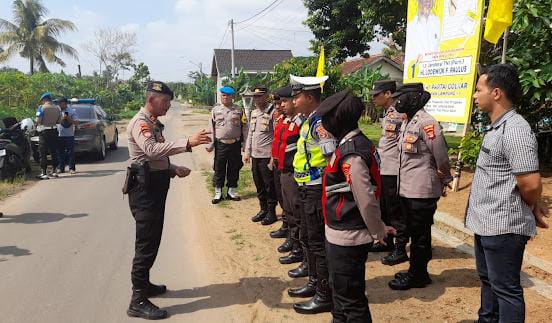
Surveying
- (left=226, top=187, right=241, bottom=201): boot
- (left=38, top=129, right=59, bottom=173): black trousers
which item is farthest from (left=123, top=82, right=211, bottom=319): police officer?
(left=38, top=129, right=59, bottom=173): black trousers

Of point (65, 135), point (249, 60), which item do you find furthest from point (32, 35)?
point (65, 135)

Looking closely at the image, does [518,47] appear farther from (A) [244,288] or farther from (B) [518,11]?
(A) [244,288]

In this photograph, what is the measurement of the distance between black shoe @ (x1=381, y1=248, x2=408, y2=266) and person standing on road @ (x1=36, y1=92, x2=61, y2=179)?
753 cm

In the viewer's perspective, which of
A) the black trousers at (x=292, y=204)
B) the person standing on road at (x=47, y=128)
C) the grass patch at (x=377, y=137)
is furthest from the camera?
the grass patch at (x=377, y=137)

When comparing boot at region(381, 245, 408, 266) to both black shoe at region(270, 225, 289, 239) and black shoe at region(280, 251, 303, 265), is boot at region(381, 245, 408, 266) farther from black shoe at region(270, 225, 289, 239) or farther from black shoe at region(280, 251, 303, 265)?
black shoe at region(270, 225, 289, 239)

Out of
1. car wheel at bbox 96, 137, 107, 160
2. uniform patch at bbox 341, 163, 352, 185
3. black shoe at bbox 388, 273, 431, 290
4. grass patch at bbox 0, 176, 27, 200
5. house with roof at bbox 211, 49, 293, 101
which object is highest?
house with roof at bbox 211, 49, 293, 101

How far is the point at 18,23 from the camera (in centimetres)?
3136

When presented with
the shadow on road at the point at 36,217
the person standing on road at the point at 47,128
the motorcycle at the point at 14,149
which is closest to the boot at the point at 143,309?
the shadow on road at the point at 36,217

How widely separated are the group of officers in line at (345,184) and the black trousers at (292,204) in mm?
10

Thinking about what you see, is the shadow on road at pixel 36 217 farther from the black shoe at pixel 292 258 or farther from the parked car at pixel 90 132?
the parked car at pixel 90 132

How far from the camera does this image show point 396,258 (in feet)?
14.5

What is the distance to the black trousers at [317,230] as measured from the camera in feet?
11.3

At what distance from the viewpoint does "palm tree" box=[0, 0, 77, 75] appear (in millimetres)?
30938

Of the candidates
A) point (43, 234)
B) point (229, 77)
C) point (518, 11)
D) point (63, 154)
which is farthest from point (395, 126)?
point (229, 77)
